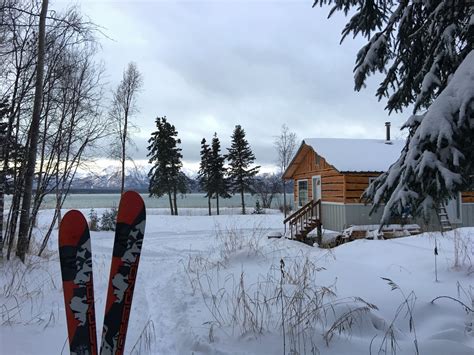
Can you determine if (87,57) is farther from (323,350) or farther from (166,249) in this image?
(323,350)

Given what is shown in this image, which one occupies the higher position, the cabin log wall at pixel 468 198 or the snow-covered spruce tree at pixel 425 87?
the snow-covered spruce tree at pixel 425 87

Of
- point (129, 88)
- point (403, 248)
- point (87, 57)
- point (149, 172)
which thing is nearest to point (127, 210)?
point (403, 248)

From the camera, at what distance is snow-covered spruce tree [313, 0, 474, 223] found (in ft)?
9.35

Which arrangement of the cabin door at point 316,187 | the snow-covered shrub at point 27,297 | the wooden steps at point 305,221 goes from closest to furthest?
1. the snow-covered shrub at point 27,297
2. the wooden steps at point 305,221
3. the cabin door at point 316,187

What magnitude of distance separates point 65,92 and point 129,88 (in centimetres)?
1647

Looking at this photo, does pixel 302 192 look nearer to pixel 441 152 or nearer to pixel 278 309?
pixel 278 309

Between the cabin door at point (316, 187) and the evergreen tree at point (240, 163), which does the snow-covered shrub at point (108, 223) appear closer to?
the cabin door at point (316, 187)

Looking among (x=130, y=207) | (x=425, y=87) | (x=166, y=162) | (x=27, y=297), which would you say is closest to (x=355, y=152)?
(x=425, y=87)

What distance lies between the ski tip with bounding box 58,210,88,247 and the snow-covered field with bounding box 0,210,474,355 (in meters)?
1.31

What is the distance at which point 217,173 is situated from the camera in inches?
1474

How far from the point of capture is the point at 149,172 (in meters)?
36.1

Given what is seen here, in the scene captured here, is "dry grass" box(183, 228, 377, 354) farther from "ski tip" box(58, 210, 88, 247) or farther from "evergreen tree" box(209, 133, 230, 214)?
"evergreen tree" box(209, 133, 230, 214)

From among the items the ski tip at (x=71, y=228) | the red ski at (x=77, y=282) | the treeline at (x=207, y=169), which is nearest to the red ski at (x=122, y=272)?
the red ski at (x=77, y=282)

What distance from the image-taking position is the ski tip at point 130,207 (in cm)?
240
